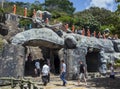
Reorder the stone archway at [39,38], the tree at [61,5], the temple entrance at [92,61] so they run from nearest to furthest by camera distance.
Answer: the stone archway at [39,38]
the temple entrance at [92,61]
the tree at [61,5]

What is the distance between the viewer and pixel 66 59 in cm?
2488

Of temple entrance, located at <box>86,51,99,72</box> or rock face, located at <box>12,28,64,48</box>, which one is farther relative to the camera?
temple entrance, located at <box>86,51,99,72</box>

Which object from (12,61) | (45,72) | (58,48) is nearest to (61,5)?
(58,48)

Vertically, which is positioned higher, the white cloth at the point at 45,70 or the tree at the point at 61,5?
the tree at the point at 61,5

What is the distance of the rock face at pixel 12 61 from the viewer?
20906 millimetres

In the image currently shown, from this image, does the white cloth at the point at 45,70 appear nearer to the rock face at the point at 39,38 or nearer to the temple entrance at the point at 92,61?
the rock face at the point at 39,38

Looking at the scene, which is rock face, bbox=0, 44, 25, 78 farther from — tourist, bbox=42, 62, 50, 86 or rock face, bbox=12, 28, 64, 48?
tourist, bbox=42, 62, 50, 86

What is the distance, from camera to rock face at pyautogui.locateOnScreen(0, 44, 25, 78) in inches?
823

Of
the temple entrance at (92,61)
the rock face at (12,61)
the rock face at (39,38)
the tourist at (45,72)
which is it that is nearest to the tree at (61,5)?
the temple entrance at (92,61)

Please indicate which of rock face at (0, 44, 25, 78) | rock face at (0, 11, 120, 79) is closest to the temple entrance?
rock face at (0, 11, 120, 79)

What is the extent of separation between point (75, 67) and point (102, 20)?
3185cm

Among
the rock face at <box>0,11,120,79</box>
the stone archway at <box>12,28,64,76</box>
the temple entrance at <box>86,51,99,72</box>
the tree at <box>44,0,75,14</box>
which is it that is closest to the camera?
the rock face at <box>0,11,120,79</box>

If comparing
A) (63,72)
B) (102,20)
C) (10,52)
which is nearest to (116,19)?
(63,72)

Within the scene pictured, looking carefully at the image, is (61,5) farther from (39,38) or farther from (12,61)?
(12,61)
